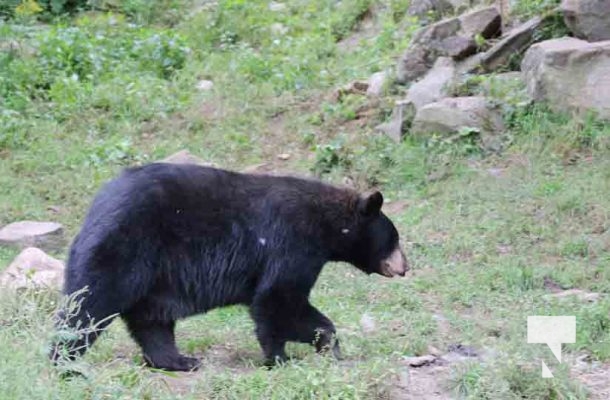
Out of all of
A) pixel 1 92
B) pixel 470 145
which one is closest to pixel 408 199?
pixel 470 145

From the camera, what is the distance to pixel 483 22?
13.2 meters

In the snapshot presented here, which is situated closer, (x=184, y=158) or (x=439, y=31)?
(x=184, y=158)

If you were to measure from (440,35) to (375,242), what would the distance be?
591cm

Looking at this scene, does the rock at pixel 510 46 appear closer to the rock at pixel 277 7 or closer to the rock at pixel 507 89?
the rock at pixel 507 89

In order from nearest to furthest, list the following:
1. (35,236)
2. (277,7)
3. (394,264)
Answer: (394,264)
(35,236)
(277,7)

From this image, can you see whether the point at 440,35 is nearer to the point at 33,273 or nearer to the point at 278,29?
the point at 278,29

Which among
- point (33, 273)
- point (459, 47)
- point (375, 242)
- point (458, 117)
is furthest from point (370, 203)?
point (459, 47)

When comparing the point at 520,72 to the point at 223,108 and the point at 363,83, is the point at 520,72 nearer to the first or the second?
the point at 363,83

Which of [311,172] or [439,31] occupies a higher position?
[439,31]

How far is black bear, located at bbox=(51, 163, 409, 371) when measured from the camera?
657 centimetres

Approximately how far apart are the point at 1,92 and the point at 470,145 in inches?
222

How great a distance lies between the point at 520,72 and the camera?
12.3 meters

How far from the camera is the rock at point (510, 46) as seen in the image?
41.2 ft

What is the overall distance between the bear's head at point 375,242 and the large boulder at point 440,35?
18.3ft
